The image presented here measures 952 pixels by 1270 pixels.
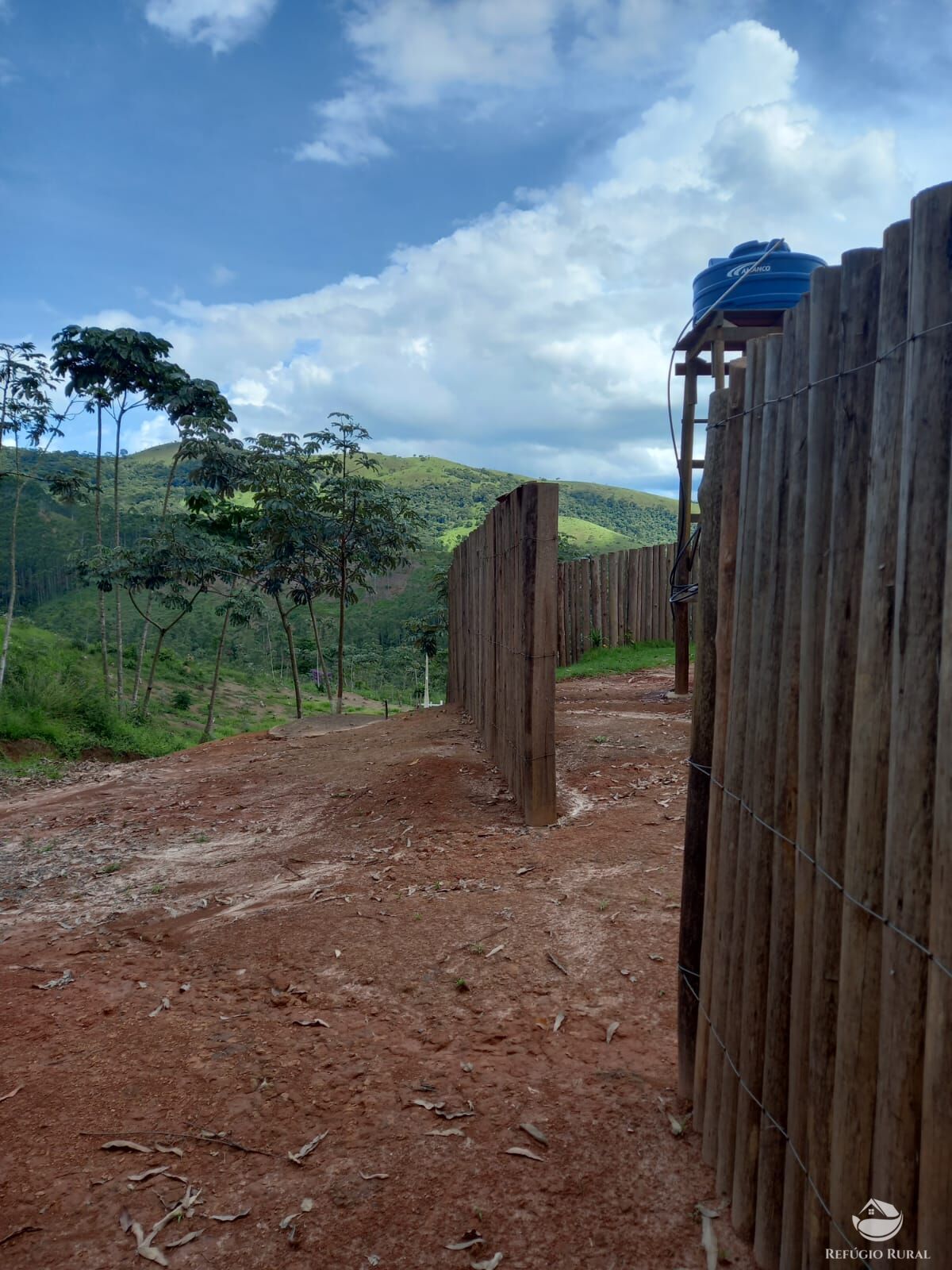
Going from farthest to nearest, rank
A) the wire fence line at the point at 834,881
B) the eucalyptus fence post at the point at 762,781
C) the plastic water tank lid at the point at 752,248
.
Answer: the plastic water tank lid at the point at 752,248 → the eucalyptus fence post at the point at 762,781 → the wire fence line at the point at 834,881

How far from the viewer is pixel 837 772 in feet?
5.22

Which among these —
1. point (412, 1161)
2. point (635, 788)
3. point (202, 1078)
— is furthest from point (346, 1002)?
point (635, 788)

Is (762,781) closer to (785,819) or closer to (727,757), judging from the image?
(785,819)

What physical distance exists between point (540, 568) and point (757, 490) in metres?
3.21

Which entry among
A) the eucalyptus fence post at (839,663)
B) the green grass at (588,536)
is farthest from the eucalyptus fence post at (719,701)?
the green grass at (588,536)

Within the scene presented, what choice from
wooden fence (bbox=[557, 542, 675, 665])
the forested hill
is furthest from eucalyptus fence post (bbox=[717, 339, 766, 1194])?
wooden fence (bbox=[557, 542, 675, 665])

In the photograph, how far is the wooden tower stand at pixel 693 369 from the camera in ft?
24.8

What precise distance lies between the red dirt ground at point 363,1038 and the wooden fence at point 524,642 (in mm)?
378

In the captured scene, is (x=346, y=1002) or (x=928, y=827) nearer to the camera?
(x=928, y=827)

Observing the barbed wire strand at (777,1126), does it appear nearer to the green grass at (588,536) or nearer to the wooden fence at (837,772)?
the wooden fence at (837,772)

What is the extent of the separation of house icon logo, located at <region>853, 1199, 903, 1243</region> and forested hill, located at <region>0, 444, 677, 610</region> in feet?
37.2

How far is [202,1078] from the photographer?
9.27 ft

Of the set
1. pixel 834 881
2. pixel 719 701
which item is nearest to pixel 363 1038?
pixel 719 701

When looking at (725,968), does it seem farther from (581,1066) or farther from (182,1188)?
(182,1188)
